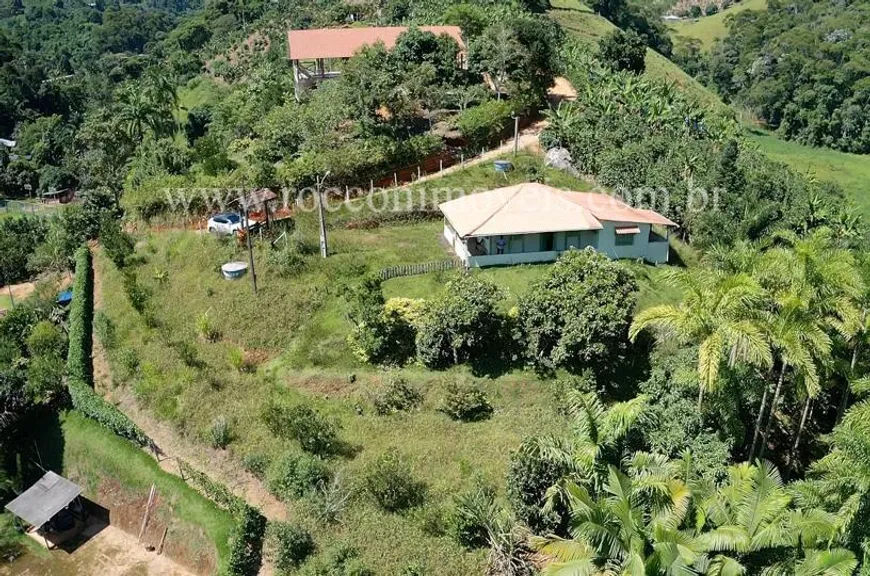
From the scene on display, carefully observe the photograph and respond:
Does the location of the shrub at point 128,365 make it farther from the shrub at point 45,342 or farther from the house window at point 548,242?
the house window at point 548,242

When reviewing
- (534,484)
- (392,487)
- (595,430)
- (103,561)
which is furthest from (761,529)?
(103,561)

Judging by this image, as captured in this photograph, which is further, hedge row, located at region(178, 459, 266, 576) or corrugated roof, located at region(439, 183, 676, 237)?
corrugated roof, located at region(439, 183, 676, 237)

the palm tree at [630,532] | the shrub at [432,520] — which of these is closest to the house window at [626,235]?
the shrub at [432,520]

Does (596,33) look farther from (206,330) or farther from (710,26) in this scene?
(206,330)

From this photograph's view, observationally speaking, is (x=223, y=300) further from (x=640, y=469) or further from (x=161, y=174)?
(x=640, y=469)

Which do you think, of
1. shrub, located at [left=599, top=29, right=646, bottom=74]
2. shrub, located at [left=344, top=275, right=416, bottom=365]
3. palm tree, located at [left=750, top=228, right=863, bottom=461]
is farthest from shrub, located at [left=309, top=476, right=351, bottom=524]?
shrub, located at [left=599, top=29, right=646, bottom=74]

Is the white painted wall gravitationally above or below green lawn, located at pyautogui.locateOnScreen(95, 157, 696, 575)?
above

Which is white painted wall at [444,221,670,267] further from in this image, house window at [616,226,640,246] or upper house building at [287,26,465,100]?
upper house building at [287,26,465,100]
